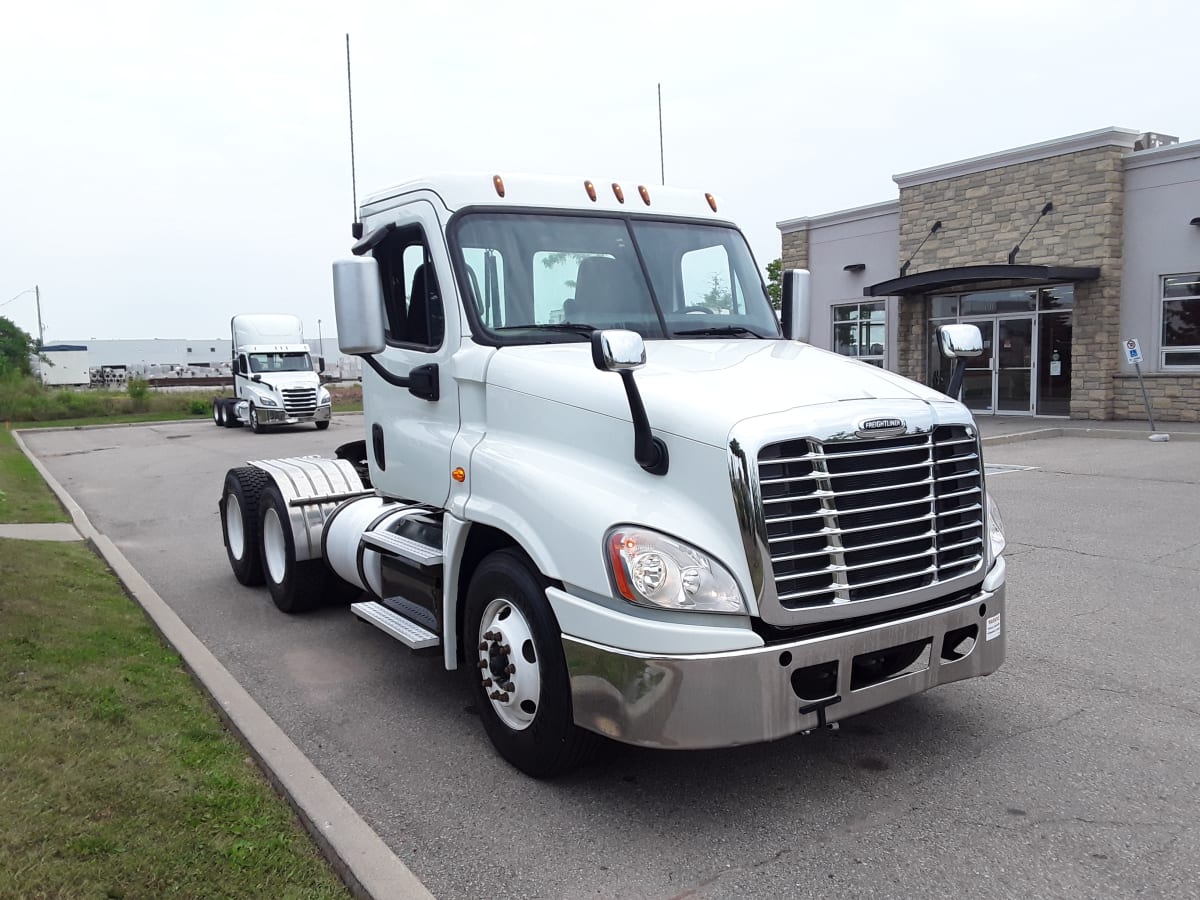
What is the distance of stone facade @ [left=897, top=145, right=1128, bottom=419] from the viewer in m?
20.1

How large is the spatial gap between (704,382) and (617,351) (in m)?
0.58

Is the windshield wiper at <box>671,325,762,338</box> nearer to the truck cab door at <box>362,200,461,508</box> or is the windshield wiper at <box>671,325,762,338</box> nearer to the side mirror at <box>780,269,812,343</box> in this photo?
the side mirror at <box>780,269,812,343</box>

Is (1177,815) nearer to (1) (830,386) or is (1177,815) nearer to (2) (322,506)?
(1) (830,386)

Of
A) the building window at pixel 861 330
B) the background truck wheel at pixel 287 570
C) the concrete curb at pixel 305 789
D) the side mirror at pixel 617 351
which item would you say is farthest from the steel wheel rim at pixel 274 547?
the building window at pixel 861 330

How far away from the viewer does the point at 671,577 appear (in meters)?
3.51

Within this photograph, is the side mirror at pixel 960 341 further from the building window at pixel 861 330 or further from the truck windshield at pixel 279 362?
the truck windshield at pixel 279 362

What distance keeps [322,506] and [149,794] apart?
3.10m

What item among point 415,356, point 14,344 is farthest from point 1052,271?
point 14,344

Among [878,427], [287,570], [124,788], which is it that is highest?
[878,427]

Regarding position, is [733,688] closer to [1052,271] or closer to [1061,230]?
[1052,271]

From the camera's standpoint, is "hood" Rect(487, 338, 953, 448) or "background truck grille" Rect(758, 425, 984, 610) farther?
"hood" Rect(487, 338, 953, 448)

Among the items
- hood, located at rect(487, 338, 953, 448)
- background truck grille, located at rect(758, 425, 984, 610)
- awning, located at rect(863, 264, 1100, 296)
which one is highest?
awning, located at rect(863, 264, 1100, 296)

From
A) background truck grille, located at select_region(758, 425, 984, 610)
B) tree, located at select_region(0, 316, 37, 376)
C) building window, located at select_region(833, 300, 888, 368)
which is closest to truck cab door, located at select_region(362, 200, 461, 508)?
background truck grille, located at select_region(758, 425, 984, 610)

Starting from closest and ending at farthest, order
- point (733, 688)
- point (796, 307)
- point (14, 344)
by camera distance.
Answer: point (733, 688) → point (796, 307) → point (14, 344)
